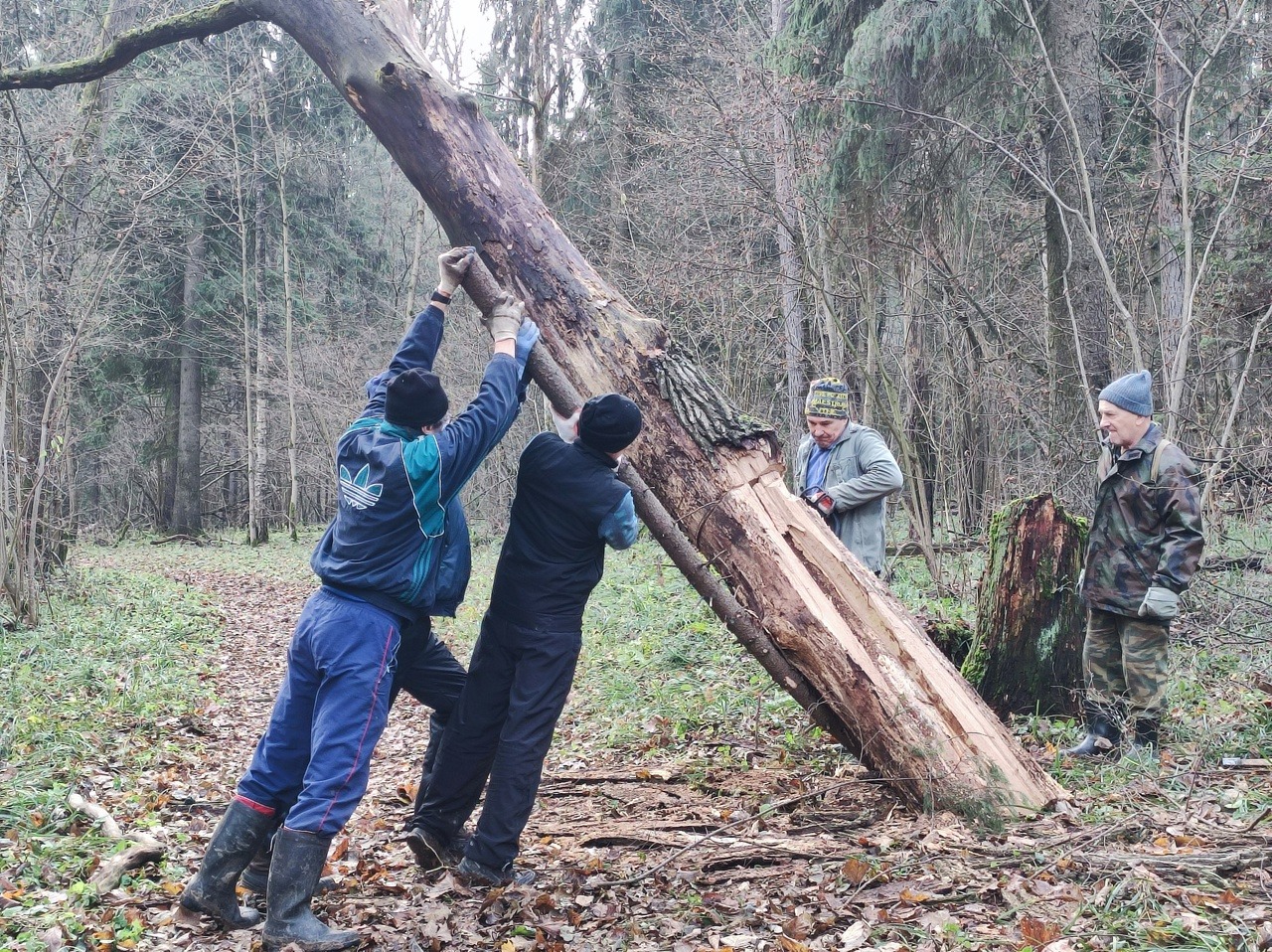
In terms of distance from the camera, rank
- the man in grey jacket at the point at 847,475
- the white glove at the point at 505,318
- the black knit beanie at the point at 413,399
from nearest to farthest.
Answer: the black knit beanie at the point at 413,399, the white glove at the point at 505,318, the man in grey jacket at the point at 847,475

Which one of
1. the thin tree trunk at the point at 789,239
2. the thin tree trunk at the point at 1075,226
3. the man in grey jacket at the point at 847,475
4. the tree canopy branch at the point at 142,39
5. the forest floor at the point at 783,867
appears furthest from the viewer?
the thin tree trunk at the point at 789,239

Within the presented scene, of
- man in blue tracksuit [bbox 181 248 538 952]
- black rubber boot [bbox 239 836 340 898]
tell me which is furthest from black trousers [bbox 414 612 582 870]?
black rubber boot [bbox 239 836 340 898]

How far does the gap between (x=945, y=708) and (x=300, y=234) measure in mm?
25856

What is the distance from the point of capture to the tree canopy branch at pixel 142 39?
208 inches

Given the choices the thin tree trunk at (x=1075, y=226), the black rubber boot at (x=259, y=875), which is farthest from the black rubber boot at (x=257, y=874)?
the thin tree trunk at (x=1075, y=226)

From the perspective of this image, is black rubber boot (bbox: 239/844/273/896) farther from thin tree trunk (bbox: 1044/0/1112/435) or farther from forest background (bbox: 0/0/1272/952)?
thin tree trunk (bbox: 1044/0/1112/435)

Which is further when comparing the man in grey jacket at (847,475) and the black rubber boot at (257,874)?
the man in grey jacket at (847,475)

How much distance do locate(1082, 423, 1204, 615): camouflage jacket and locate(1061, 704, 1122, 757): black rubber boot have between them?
588 mm

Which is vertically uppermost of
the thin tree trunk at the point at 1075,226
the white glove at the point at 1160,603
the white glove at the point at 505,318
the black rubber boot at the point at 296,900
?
the thin tree trunk at the point at 1075,226

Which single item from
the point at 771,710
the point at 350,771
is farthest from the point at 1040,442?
the point at 350,771

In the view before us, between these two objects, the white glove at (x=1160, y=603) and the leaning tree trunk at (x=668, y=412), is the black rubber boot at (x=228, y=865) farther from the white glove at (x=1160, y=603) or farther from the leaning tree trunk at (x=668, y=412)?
the white glove at (x=1160, y=603)

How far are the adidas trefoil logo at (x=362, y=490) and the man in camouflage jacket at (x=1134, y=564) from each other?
3.93 m

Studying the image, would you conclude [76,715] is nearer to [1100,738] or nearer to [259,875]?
[259,875]

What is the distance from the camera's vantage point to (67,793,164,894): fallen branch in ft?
13.5
